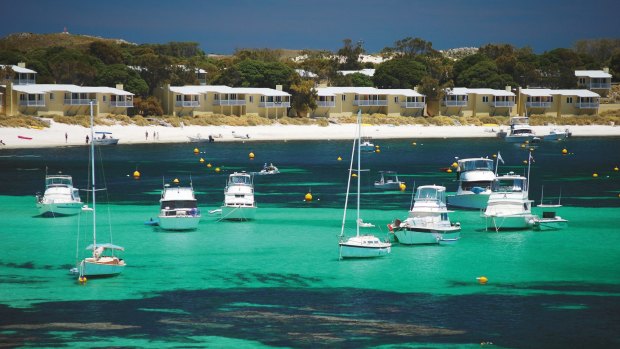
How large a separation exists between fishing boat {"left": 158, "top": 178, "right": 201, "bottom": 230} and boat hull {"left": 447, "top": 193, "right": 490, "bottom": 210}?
21187 millimetres

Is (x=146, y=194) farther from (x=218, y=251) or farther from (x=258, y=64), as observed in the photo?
(x=258, y=64)

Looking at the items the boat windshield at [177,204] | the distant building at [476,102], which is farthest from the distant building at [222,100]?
the boat windshield at [177,204]

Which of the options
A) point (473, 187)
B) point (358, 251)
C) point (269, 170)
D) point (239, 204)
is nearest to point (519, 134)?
point (269, 170)

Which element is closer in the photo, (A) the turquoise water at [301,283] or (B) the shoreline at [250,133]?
(A) the turquoise water at [301,283]

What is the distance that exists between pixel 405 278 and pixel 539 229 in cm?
1783

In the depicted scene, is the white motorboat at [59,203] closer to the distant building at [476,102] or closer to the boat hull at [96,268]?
the boat hull at [96,268]

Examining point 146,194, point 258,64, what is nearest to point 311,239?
point 146,194

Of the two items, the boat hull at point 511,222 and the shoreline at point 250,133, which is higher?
the shoreline at point 250,133

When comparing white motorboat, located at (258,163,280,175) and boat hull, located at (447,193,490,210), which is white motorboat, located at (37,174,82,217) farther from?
white motorboat, located at (258,163,280,175)

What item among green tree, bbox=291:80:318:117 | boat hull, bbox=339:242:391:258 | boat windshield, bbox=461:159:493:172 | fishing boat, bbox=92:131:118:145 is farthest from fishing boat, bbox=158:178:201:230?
green tree, bbox=291:80:318:117

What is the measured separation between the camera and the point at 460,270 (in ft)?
171

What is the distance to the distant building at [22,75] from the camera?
168625mm

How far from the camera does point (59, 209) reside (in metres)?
69.0

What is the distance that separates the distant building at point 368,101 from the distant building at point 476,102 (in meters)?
5.57
